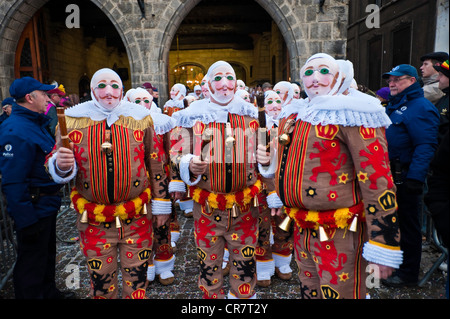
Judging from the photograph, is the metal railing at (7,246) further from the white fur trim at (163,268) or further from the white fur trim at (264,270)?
the white fur trim at (264,270)

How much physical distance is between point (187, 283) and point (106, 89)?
237 centimetres

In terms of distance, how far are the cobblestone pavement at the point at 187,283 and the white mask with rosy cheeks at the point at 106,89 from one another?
2.15 m

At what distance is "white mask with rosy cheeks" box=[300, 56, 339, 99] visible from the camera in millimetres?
1933

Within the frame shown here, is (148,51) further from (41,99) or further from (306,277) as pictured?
(306,277)

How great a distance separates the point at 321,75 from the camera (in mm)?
1946

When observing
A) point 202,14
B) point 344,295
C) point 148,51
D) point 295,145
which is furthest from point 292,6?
point 344,295

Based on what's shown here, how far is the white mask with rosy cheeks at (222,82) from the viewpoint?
2.49 m

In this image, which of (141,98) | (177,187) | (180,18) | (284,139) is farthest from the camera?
(180,18)

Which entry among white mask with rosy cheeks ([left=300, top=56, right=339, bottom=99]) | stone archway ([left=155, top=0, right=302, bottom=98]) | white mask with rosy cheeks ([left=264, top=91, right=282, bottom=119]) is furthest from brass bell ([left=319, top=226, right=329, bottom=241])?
stone archway ([left=155, top=0, right=302, bottom=98])

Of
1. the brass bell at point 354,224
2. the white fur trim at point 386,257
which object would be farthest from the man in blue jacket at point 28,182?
the white fur trim at point 386,257

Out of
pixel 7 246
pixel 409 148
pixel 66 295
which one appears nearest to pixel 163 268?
pixel 66 295

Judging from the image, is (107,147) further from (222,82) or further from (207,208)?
(222,82)

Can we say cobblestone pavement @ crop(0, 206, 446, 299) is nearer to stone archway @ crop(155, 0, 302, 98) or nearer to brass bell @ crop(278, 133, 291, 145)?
brass bell @ crop(278, 133, 291, 145)

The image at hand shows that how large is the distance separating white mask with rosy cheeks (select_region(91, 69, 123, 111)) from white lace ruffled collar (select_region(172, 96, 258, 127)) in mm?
549
